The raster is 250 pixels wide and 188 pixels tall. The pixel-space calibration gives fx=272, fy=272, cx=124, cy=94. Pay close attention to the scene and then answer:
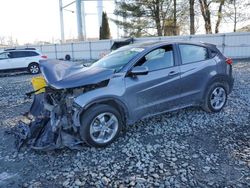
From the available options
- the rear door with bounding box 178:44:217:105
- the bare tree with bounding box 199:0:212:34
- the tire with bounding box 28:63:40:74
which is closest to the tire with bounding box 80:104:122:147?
the rear door with bounding box 178:44:217:105

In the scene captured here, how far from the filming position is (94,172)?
368 cm

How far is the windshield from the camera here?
15.6ft

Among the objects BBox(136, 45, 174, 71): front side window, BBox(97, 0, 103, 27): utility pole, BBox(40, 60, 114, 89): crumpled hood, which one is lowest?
BBox(40, 60, 114, 89): crumpled hood

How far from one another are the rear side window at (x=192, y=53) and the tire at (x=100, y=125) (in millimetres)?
1842

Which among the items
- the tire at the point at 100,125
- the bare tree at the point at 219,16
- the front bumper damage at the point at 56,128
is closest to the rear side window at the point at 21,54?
the front bumper damage at the point at 56,128

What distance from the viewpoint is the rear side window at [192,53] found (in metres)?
5.28

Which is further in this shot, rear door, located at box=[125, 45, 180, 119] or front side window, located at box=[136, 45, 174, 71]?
front side window, located at box=[136, 45, 174, 71]

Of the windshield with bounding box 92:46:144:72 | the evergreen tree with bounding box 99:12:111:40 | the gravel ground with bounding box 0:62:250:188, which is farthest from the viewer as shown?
the evergreen tree with bounding box 99:12:111:40

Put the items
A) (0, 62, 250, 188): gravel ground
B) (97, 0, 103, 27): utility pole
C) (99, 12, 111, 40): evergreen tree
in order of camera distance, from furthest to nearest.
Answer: (97, 0, 103, 27): utility pole, (99, 12, 111, 40): evergreen tree, (0, 62, 250, 188): gravel ground

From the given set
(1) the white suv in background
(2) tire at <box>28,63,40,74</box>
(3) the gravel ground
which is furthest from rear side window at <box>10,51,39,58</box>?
(3) the gravel ground

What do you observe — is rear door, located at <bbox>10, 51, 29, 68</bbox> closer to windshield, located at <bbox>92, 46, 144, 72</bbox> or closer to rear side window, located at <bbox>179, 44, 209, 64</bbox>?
windshield, located at <bbox>92, 46, 144, 72</bbox>

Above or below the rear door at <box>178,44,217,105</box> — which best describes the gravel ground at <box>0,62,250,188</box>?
below

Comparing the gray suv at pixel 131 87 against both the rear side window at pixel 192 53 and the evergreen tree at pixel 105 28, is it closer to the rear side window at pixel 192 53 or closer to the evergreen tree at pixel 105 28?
the rear side window at pixel 192 53

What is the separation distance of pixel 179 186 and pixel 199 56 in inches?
119
